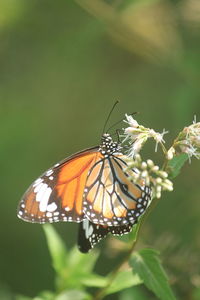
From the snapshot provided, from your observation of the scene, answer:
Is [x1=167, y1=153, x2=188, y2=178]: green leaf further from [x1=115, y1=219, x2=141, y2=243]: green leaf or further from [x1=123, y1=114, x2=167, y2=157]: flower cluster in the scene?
[x1=115, y1=219, x2=141, y2=243]: green leaf

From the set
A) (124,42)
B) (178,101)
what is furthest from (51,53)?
(178,101)

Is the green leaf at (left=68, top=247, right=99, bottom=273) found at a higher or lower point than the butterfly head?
lower

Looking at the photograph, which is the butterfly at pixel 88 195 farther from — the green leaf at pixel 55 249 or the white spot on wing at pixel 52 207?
the green leaf at pixel 55 249

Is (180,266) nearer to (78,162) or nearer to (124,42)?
(78,162)

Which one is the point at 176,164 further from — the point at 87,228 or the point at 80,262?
the point at 80,262

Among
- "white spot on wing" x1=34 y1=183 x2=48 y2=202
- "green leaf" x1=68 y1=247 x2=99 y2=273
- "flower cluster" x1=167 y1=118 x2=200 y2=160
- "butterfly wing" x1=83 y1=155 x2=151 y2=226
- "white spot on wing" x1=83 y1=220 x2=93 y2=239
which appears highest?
"flower cluster" x1=167 y1=118 x2=200 y2=160

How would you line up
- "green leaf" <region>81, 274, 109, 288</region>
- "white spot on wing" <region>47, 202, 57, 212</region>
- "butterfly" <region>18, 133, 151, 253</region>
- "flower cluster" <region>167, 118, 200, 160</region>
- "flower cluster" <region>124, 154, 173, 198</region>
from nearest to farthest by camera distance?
"flower cluster" <region>124, 154, 173, 198</region>, "flower cluster" <region>167, 118, 200, 160</region>, "butterfly" <region>18, 133, 151, 253</region>, "white spot on wing" <region>47, 202, 57, 212</region>, "green leaf" <region>81, 274, 109, 288</region>

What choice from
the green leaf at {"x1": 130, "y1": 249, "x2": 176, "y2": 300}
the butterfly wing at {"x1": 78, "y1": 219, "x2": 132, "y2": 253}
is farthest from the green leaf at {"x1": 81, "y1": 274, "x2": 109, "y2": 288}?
the green leaf at {"x1": 130, "y1": 249, "x2": 176, "y2": 300}
